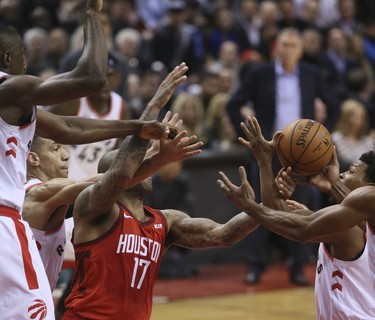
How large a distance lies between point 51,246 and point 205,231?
955 mm

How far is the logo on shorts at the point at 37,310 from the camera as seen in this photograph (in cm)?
445

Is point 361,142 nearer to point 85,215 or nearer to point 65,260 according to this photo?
point 65,260

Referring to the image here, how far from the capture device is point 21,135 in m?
4.54

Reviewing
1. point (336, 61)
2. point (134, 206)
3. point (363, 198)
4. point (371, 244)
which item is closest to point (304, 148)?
point (363, 198)

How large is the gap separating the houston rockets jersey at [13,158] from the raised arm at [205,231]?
111 centimetres

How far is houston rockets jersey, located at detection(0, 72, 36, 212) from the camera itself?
4.48 m

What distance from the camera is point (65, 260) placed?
22.0 ft

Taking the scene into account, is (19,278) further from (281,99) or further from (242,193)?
(281,99)

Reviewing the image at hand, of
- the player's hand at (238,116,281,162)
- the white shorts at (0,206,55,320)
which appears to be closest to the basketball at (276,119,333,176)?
the player's hand at (238,116,281,162)

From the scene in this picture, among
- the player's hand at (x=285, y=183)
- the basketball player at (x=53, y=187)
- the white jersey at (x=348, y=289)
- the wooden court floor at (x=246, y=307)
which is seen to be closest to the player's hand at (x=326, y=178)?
the player's hand at (x=285, y=183)

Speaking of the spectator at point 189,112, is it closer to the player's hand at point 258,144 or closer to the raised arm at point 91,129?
the player's hand at point 258,144

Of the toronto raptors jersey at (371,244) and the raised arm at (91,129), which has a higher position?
the raised arm at (91,129)

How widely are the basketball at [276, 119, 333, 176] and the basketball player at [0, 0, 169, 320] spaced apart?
1.27 meters

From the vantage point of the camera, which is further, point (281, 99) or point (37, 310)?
point (281, 99)
